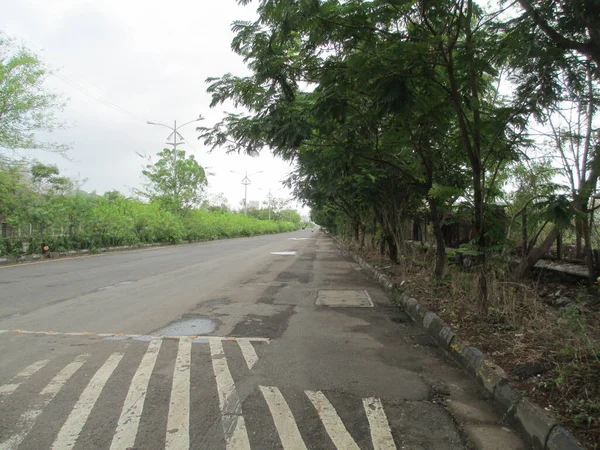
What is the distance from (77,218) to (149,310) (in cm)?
1477

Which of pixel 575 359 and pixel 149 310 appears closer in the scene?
pixel 575 359

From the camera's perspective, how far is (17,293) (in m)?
8.57

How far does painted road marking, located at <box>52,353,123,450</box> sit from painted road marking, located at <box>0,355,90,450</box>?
9.5 inches

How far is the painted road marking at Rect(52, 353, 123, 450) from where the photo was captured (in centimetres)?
281

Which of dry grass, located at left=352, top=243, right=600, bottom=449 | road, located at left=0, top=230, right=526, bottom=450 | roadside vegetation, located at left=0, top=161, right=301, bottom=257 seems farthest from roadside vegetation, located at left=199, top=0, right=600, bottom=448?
roadside vegetation, located at left=0, top=161, right=301, bottom=257

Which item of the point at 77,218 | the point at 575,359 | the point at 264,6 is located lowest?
the point at 575,359

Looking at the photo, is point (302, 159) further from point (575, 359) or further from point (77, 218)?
point (77, 218)

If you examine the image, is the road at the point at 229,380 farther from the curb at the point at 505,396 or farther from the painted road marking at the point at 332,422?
the curb at the point at 505,396

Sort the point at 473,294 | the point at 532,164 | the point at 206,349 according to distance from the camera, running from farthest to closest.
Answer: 1. the point at 532,164
2. the point at 473,294
3. the point at 206,349

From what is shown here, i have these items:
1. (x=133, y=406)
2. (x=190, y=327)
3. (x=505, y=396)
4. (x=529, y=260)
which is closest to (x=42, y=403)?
(x=133, y=406)

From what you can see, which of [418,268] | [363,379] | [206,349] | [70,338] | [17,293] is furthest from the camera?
[418,268]

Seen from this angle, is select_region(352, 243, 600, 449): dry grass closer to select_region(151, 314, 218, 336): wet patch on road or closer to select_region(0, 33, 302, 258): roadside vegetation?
select_region(151, 314, 218, 336): wet patch on road

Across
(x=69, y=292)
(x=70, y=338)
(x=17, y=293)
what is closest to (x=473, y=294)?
(x=70, y=338)

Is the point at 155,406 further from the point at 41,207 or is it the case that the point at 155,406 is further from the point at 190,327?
the point at 41,207
